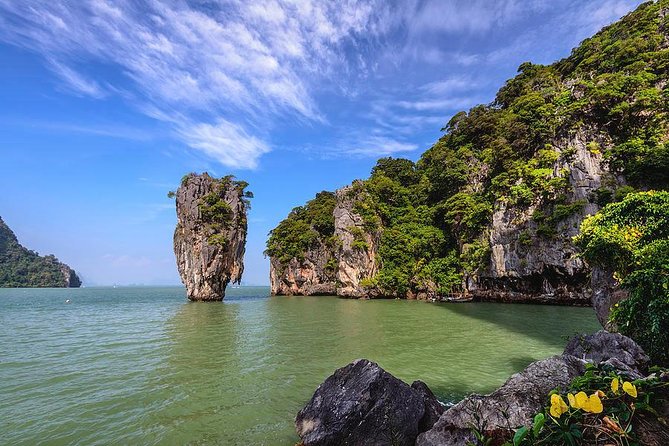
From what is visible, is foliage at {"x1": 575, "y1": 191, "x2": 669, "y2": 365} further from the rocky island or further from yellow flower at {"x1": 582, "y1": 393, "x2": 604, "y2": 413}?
yellow flower at {"x1": 582, "y1": 393, "x2": 604, "y2": 413}

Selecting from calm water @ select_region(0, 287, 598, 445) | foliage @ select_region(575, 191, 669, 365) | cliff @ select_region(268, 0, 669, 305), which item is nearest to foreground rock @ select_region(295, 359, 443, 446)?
calm water @ select_region(0, 287, 598, 445)

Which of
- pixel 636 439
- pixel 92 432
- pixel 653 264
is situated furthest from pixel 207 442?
pixel 653 264

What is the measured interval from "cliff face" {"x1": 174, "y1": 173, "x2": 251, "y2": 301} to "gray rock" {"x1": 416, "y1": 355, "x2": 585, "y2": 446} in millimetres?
37532

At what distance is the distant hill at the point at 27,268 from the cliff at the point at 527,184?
382 feet

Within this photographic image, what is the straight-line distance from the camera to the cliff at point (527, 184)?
2312cm

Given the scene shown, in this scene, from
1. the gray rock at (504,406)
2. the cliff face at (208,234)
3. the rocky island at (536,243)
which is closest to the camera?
the rocky island at (536,243)

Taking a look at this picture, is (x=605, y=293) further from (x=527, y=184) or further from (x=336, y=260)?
(x=336, y=260)

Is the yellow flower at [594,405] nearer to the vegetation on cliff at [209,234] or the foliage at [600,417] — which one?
the foliage at [600,417]

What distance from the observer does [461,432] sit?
3490 mm

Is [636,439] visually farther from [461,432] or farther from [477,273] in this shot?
[477,273]

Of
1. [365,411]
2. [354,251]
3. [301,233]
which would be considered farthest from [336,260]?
[365,411]

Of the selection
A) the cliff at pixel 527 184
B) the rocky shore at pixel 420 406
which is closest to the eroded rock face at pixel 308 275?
the cliff at pixel 527 184

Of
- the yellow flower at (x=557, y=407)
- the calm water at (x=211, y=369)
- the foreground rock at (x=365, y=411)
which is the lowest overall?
the calm water at (x=211, y=369)

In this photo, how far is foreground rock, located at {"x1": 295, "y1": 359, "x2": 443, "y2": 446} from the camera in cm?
462
